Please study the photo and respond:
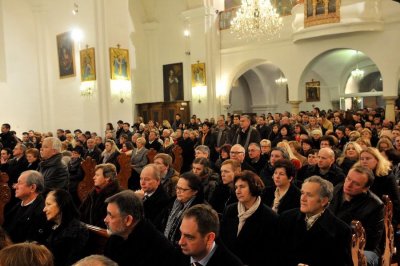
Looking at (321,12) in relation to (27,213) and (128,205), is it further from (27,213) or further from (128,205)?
(128,205)

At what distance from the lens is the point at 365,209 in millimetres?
3832

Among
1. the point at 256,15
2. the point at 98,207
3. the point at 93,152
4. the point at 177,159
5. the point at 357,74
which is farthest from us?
the point at 357,74

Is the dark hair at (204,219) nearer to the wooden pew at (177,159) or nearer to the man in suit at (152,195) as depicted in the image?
the man in suit at (152,195)

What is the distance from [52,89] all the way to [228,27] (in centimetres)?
871

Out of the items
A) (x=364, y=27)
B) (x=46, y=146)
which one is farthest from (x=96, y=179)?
(x=364, y=27)

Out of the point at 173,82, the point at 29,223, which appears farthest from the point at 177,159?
the point at 173,82

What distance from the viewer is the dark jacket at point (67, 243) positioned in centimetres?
346

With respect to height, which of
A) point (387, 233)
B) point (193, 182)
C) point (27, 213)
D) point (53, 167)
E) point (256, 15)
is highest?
point (256, 15)

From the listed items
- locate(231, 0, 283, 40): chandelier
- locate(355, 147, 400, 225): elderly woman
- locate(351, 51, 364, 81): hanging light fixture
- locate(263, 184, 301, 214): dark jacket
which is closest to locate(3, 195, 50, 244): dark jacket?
locate(263, 184, 301, 214): dark jacket

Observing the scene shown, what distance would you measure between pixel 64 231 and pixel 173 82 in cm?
1758

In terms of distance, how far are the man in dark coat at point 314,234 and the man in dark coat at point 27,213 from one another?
2285mm

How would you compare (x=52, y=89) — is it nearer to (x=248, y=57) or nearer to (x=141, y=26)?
(x=141, y=26)

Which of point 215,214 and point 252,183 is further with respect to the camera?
point 252,183

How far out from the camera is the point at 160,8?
2123 centimetres
